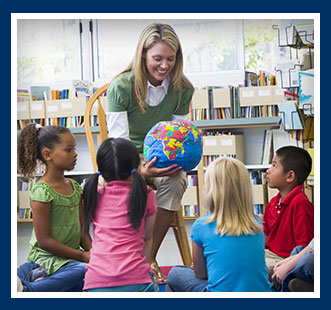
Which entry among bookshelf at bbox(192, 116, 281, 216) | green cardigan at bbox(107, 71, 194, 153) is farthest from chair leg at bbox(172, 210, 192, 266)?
bookshelf at bbox(192, 116, 281, 216)

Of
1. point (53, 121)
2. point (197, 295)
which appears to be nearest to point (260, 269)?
point (197, 295)

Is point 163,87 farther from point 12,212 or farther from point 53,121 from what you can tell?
point 53,121

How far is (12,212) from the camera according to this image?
5.22 feet

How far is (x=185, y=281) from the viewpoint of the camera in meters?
1.78

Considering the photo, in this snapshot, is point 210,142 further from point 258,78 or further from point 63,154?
point 63,154

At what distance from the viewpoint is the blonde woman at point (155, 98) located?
7.11 feet

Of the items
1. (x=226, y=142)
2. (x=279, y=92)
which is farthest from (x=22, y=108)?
(x=279, y=92)

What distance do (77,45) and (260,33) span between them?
173cm

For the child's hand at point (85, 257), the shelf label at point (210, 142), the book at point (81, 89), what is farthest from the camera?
the book at point (81, 89)

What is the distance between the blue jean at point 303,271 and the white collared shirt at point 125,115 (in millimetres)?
938

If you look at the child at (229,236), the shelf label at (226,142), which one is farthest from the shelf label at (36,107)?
the child at (229,236)

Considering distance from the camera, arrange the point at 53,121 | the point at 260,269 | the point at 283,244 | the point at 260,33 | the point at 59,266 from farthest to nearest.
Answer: the point at 53,121 < the point at 260,33 < the point at 283,244 < the point at 59,266 < the point at 260,269

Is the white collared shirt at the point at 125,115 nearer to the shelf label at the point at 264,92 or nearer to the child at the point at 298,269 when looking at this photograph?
the child at the point at 298,269

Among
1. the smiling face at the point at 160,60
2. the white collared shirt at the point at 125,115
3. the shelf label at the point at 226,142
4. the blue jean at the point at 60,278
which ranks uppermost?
the smiling face at the point at 160,60
